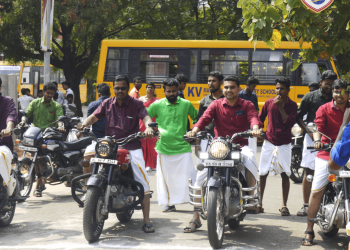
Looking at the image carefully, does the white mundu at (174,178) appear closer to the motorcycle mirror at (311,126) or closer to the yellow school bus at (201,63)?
the motorcycle mirror at (311,126)

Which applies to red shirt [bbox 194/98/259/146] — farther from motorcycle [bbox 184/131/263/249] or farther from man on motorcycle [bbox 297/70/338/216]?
man on motorcycle [bbox 297/70/338/216]

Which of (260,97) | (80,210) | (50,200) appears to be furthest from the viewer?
(260,97)

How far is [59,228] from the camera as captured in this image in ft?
17.8

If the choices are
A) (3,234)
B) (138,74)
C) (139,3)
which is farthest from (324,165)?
(139,3)

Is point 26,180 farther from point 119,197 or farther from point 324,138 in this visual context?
point 324,138

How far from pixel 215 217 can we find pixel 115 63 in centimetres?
1225

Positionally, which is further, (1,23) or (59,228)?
(1,23)

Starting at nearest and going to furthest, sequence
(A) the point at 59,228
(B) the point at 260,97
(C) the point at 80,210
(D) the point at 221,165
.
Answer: (D) the point at 221,165 → (A) the point at 59,228 → (C) the point at 80,210 → (B) the point at 260,97

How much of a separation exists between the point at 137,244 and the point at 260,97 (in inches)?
431

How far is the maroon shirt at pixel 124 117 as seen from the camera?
5383mm

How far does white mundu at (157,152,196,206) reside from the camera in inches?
238

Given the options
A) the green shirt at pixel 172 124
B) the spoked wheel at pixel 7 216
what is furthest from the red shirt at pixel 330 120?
the spoked wheel at pixel 7 216

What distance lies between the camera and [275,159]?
6.31 metres

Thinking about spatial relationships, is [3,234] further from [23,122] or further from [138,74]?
[138,74]
